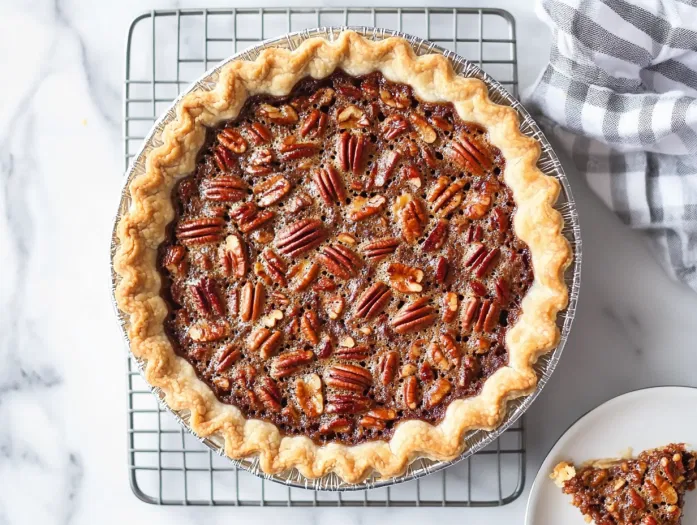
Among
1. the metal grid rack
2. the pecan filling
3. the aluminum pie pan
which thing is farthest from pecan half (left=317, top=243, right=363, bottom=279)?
the metal grid rack

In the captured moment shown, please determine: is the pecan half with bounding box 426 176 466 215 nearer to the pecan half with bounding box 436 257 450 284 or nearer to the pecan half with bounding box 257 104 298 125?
the pecan half with bounding box 436 257 450 284

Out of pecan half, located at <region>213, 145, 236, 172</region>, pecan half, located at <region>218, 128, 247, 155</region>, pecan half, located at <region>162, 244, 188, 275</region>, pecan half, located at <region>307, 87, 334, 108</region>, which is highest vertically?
pecan half, located at <region>307, 87, 334, 108</region>

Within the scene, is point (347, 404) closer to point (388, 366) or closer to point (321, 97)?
point (388, 366)

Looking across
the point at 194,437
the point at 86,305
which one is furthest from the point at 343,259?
the point at 86,305

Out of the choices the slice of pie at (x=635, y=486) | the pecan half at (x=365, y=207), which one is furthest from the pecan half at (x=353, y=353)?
the slice of pie at (x=635, y=486)

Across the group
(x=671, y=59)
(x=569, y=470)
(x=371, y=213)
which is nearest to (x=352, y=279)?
(x=371, y=213)

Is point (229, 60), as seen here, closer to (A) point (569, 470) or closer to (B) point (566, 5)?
(B) point (566, 5)
